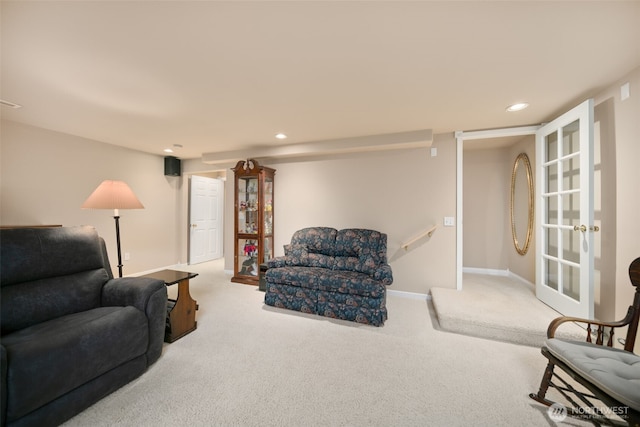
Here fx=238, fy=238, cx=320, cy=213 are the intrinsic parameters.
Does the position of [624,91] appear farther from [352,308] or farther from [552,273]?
[352,308]

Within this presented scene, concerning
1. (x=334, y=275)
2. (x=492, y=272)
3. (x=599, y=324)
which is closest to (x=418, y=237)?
(x=334, y=275)

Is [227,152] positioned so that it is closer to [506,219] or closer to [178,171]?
[178,171]

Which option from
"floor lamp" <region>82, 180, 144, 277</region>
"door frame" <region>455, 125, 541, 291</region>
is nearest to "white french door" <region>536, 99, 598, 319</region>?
"door frame" <region>455, 125, 541, 291</region>

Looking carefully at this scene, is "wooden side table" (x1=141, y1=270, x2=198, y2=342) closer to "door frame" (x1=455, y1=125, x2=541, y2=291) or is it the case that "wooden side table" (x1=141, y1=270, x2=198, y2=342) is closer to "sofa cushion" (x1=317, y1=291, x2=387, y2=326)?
"sofa cushion" (x1=317, y1=291, x2=387, y2=326)

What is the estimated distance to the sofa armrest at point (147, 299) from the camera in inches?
75.3

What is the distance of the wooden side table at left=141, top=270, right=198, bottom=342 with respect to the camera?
7.57 ft

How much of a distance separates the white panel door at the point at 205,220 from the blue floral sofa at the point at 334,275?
2819mm

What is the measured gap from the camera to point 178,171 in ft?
16.7

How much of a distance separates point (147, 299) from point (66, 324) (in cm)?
45

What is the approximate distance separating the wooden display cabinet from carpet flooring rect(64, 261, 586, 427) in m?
1.53

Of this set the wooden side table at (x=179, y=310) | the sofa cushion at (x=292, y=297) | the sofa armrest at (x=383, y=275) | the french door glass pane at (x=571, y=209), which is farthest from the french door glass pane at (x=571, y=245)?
the wooden side table at (x=179, y=310)

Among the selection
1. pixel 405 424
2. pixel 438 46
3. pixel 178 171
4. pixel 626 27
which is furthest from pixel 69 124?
pixel 626 27

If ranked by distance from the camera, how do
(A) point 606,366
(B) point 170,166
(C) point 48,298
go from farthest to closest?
1. (B) point 170,166
2. (C) point 48,298
3. (A) point 606,366

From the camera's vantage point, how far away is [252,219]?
4.32m
